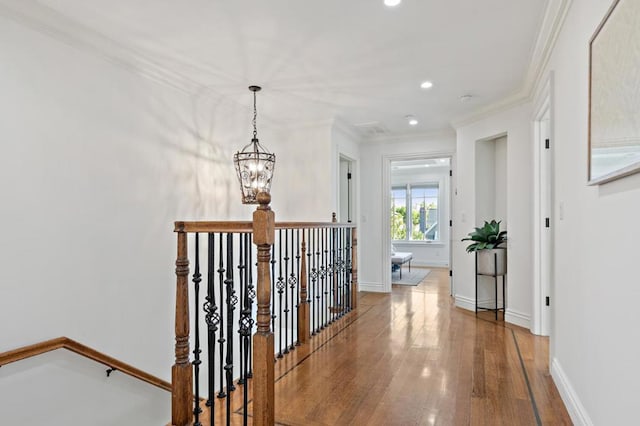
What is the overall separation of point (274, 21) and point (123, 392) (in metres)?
3.06

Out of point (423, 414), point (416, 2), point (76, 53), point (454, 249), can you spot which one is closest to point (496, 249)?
point (454, 249)

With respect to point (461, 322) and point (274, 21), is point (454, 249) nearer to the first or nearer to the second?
point (461, 322)

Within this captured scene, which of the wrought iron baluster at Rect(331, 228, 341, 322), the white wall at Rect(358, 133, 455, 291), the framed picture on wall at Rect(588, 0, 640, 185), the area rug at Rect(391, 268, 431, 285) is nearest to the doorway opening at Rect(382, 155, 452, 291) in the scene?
the area rug at Rect(391, 268, 431, 285)

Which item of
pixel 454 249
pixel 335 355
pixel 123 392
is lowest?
pixel 123 392

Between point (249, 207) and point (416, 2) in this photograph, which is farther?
point (249, 207)

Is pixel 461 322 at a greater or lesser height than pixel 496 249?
lesser

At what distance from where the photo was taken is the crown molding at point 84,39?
90.9 inches

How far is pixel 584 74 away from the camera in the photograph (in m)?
1.94

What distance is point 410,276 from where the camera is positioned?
758 centimetres

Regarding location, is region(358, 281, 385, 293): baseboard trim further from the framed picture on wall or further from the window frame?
the framed picture on wall

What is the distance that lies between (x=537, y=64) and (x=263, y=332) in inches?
119

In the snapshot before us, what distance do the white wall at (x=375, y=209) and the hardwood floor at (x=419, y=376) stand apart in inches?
70.3

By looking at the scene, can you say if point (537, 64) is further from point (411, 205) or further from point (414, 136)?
point (411, 205)

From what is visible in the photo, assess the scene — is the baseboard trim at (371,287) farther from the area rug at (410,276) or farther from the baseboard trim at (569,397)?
the baseboard trim at (569,397)
